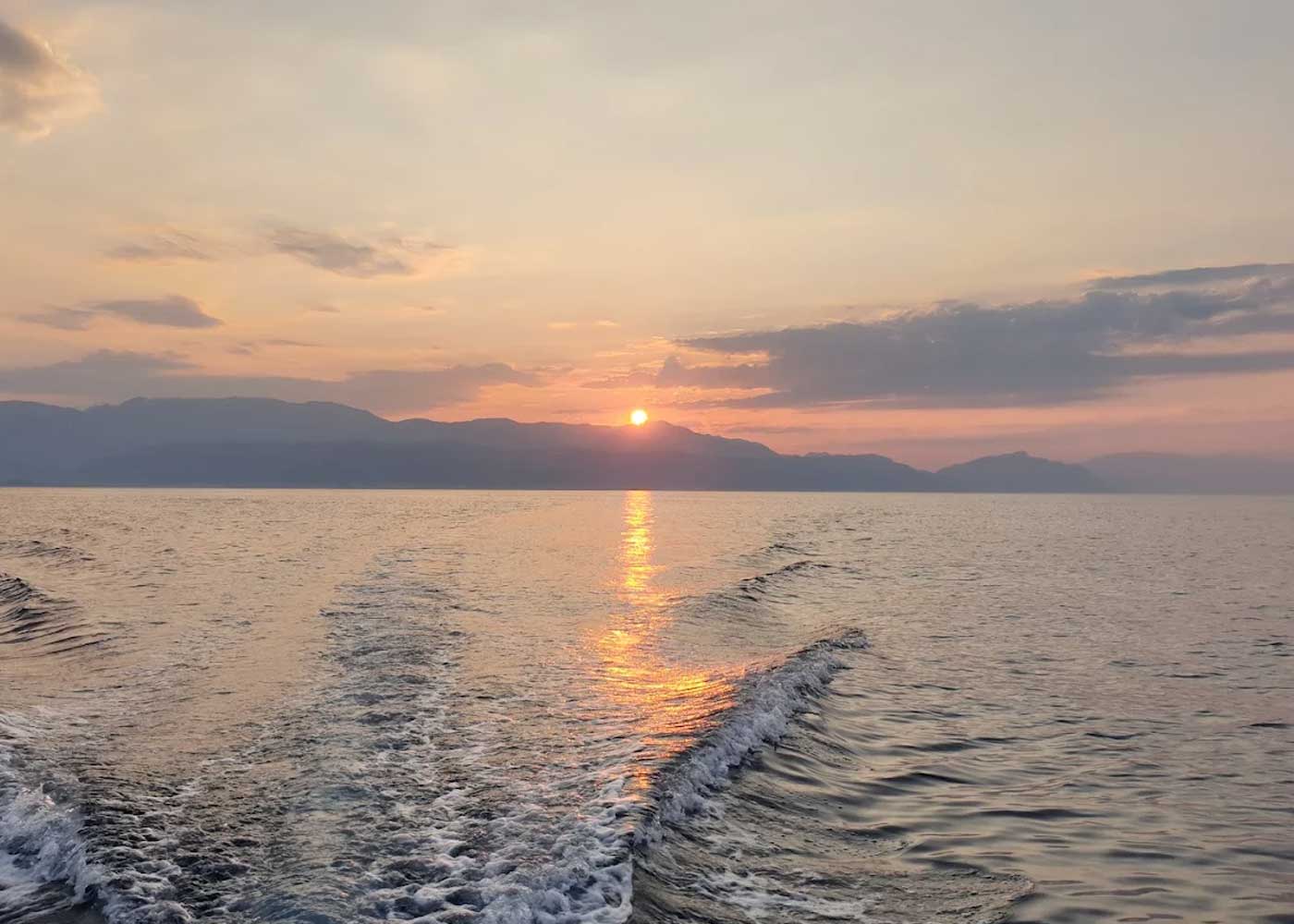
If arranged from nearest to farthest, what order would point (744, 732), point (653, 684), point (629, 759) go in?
point (629, 759), point (744, 732), point (653, 684)

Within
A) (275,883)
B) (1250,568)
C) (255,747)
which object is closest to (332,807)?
(275,883)

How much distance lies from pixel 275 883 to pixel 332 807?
2.89m

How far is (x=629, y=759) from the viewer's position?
53.6ft

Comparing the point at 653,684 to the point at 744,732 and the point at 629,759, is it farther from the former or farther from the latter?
the point at 629,759

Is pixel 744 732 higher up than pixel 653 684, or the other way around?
pixel 744 732

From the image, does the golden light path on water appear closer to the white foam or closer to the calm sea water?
the calm sea water

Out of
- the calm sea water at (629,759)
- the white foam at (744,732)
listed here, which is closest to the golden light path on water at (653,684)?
the calm sea water at (629,759)

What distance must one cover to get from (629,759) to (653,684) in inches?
277

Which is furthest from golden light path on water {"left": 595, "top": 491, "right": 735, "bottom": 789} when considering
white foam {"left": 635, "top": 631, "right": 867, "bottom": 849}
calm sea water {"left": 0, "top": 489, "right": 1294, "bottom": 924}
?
white foam {"left": 635, "top": 631, "right": 867, "bottom": 849}

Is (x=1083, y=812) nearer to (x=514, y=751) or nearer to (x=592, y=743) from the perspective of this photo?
(x=592, y=743)

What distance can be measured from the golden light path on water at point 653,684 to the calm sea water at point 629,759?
147mm

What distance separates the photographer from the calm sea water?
11047 millimetres

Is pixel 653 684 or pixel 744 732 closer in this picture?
pixel 744 732

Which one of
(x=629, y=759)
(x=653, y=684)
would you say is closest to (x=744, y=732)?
(x=629, y=759)
